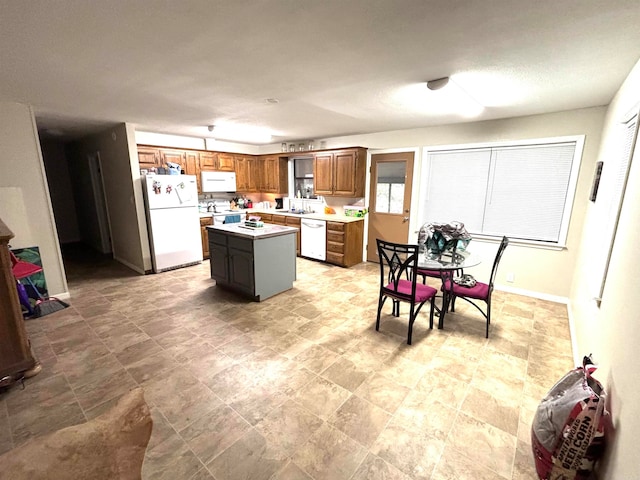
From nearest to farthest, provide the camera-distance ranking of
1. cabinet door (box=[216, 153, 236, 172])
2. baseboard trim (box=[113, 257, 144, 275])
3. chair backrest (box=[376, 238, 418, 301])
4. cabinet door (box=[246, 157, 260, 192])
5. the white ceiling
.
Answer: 1. the white ceiling
2. chair backrest (box=[376, 238, 418, 301])
3. baseboard trim (box=[113, 257, 144, 275])
4. cabinet door (box=[216, 153, 236, 172])
5. cabinet door (box=[246, 157, 260, 192])

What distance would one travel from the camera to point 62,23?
4.80ft

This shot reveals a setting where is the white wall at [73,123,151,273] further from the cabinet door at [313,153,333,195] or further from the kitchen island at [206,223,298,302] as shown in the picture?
the cabinet door at [313,153,333,195]

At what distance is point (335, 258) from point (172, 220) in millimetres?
2812

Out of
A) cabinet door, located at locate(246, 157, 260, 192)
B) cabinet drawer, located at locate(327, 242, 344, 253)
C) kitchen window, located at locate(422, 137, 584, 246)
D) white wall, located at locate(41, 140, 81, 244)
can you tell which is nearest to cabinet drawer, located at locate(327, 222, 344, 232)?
cabinet drawer, located at locate(327, 242, 344, 253)

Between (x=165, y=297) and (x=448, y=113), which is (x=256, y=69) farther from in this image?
(x=165, y=297)

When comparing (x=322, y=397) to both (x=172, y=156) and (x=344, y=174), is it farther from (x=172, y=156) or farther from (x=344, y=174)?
(x=172, y=156)

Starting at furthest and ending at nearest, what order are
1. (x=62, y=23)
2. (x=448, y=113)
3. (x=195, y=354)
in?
(x=448, y=113) < (x=195, y=354) < (x=62, y=23)

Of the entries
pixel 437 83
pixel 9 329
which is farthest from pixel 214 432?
pixel 437 83

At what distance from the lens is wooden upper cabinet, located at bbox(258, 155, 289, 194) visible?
20.2 ft

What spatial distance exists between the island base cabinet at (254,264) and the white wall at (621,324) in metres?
3.01

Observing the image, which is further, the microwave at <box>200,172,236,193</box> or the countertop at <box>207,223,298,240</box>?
the microwave at <box>200,172,236,193</box>

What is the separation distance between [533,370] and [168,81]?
382 centimetres

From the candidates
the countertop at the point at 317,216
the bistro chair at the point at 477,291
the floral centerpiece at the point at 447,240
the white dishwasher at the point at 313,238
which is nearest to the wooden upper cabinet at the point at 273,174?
the countertop at the point at 317,216

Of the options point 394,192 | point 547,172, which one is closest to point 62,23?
point 394,192
